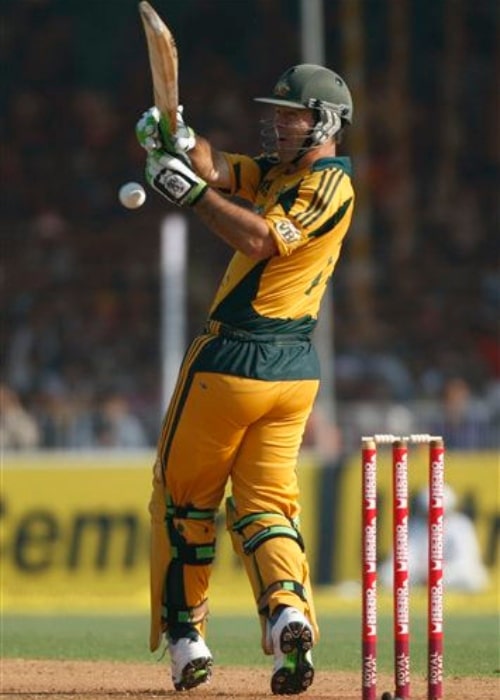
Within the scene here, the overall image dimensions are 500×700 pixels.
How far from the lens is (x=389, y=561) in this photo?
14.5m

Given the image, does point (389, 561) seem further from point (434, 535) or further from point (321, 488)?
point (434, 535)

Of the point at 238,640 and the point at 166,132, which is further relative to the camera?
the point at 238,640

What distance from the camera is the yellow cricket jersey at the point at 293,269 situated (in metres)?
7.49

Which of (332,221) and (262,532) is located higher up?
(332,221)

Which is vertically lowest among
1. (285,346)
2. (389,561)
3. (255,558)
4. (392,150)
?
(389,561)

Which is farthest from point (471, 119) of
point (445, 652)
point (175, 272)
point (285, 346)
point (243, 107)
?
point (285, 346)

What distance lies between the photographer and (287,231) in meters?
7.37

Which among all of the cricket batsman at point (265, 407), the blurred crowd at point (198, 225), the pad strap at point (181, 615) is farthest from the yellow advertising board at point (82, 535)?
the cricket batsman at point (265, 407)

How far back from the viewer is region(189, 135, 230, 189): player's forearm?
7.89m

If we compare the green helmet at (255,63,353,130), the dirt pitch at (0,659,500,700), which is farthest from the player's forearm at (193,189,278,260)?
the dirt pitch at (0,659,500,700)

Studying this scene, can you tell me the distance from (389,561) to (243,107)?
833cm

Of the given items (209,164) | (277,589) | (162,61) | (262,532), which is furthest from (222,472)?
(162,61)

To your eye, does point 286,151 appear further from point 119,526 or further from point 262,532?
point 119,526

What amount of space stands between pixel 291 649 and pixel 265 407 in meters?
0.96
